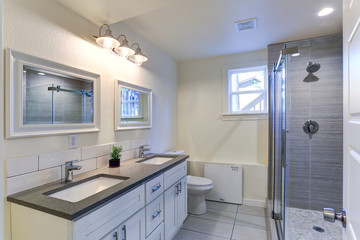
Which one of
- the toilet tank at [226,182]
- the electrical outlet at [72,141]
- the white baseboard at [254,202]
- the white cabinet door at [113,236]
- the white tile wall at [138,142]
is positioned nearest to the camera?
the white cabinet door at [113,236]

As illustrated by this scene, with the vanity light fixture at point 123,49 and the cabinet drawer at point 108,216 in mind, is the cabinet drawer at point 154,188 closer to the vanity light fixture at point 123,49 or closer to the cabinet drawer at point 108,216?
the cabinet drawer at point 108,216

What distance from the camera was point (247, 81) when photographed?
3113mm

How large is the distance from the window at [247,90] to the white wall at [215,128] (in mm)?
140

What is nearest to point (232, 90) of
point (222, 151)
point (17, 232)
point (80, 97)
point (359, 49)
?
point (222, 151)

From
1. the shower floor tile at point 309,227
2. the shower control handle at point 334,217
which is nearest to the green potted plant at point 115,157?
the shower control handle at point 334,217

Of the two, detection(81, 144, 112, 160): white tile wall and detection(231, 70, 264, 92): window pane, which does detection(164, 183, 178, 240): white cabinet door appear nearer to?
detection(81, 144, 112, 160): white tile wall

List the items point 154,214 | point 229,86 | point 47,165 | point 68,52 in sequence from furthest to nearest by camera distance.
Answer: point 229,86 < point 154,214 < point 68,52 < point 47,165

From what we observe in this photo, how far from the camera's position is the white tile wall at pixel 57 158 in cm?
137

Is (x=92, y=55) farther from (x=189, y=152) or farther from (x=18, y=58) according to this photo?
(x=189, y=152)

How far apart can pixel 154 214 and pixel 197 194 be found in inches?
43.1

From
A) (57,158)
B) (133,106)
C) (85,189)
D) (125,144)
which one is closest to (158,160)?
(125,144)

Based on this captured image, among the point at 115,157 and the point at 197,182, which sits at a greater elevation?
the point at 115,157

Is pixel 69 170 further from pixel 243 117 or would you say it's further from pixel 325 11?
pixel 325 11

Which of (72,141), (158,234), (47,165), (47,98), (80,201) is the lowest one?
(158,234)
